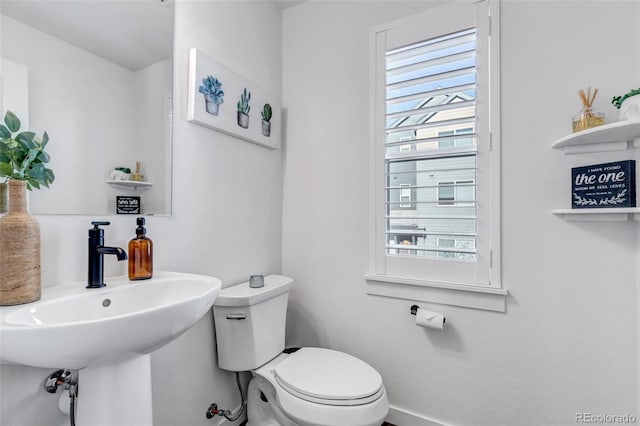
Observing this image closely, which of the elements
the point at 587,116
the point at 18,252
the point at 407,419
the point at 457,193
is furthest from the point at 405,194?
the point at 18,252

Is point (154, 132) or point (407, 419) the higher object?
point (154, 132)

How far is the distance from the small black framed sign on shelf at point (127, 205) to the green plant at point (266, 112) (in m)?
0.86

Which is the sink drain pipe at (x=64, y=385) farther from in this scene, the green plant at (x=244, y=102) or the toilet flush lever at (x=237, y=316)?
the green plant at (x=244, y=102)

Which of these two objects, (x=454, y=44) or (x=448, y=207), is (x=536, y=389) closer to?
(x=448, y=207)

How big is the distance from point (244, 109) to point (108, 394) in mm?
1311

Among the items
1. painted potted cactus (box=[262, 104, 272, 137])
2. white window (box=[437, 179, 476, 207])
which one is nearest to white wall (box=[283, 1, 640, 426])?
white window (box=[437, 179, 476, 207])

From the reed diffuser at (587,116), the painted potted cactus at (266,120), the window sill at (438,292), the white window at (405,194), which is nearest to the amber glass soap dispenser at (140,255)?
the painted potted cactus at (266,120)

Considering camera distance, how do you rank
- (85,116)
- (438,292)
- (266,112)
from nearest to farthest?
(85,116) → (438,292) → (266,112)

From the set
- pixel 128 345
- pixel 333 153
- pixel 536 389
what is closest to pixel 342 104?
pixel 333 153

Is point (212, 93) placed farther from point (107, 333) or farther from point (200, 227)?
point (107, 333)

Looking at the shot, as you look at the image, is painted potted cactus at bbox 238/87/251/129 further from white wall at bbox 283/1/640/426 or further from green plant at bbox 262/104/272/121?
white wall at bbox 283/1/640/426

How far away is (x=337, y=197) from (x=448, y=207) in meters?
0.60

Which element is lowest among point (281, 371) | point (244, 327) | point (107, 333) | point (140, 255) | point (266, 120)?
point (281, 371)

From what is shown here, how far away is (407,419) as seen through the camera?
1602 mm
